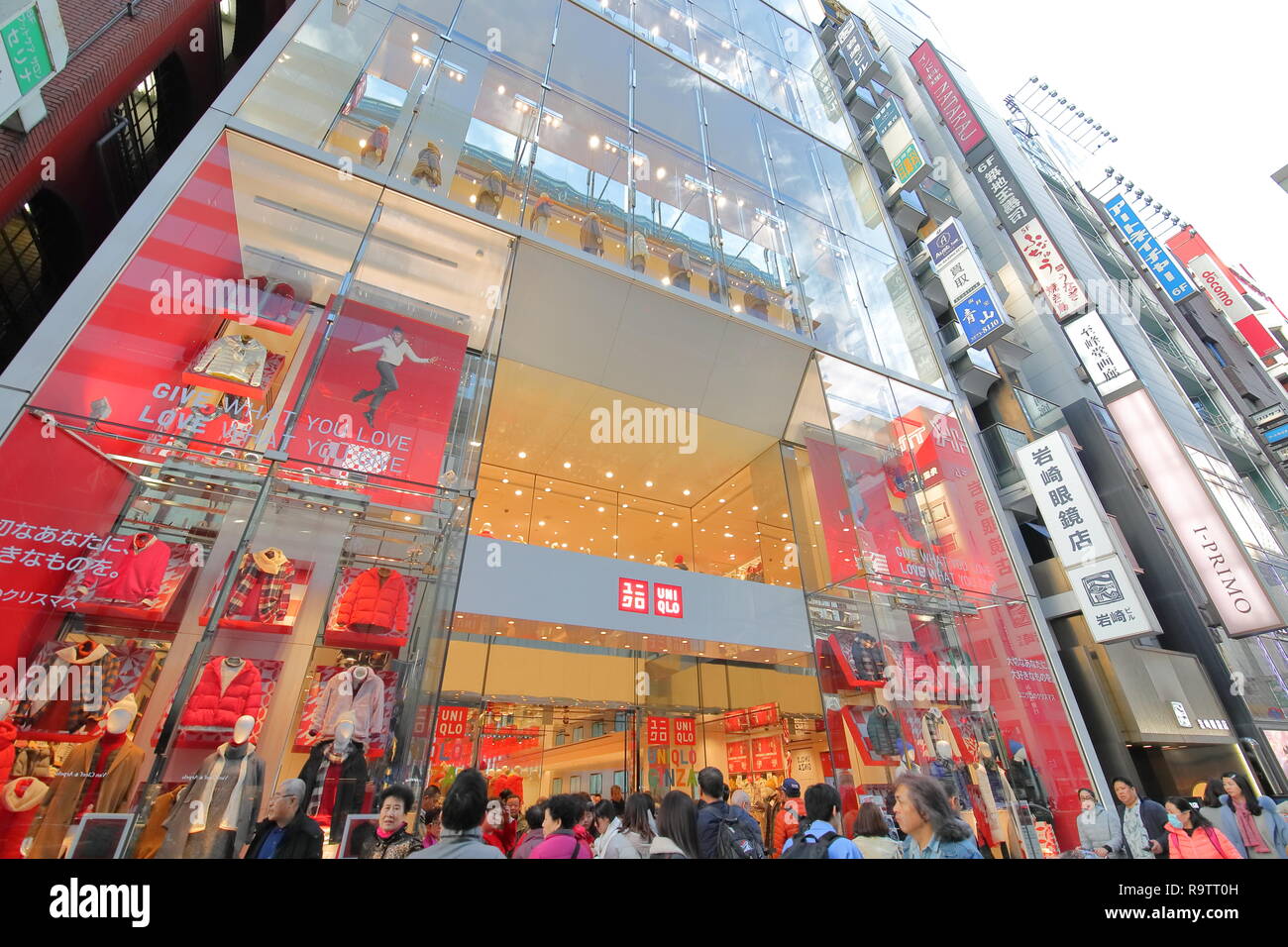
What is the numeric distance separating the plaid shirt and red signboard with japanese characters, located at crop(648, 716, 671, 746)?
20.2 feet

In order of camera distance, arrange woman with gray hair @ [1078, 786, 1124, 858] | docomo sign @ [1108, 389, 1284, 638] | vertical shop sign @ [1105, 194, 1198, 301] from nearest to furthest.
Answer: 1. woman with gray hair @ [1078, 786, 1124, 858]
2. docomo sign @ [1108, 389, 1284, 638]
3. vertical shop sign @ [1105, 194, 1198, 301]

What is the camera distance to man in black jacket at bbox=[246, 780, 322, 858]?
302 cm

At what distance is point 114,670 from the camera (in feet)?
13.3

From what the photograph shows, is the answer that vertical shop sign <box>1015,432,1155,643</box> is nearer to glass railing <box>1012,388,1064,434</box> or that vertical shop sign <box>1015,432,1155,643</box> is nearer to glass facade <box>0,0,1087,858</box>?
glass facade <box>0,0,1087,858</box>

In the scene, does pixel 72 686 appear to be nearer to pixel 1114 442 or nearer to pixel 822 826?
pixel 822 826

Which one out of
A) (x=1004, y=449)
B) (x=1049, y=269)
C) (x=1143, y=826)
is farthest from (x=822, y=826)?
(x=1049, y=269)

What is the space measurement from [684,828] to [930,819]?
1.17 meters

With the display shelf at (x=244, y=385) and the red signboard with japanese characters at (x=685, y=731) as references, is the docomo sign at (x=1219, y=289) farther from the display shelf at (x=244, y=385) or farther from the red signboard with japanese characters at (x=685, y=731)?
the display shelf at (x=244, y=385)

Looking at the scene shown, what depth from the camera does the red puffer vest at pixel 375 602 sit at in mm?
5098

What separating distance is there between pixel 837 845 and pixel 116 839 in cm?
401

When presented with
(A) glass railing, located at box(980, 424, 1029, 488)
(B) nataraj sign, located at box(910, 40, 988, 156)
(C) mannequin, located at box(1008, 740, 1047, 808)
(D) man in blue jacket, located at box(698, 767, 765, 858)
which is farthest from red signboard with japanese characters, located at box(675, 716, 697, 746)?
(B) nataraj sign, located at box(910, 40, 988, 156)

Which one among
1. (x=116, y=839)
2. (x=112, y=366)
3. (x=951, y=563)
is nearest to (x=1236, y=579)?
(x=951, y=563)

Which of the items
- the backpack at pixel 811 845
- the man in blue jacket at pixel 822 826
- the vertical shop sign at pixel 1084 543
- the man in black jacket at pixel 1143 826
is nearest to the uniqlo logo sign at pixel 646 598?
the man in blue jacket at pixel 822 826

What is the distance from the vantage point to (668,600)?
7117 millimetres
